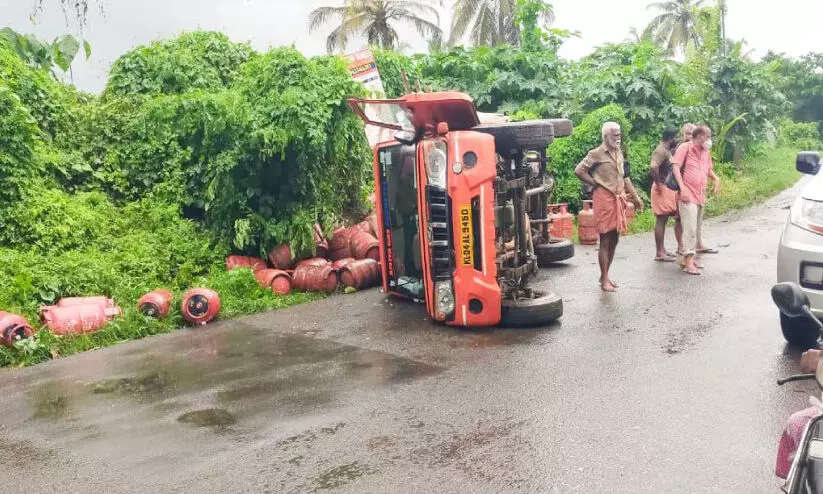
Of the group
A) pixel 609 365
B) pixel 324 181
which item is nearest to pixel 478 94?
pixel 324 181

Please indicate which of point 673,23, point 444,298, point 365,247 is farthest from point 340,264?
point 673,23

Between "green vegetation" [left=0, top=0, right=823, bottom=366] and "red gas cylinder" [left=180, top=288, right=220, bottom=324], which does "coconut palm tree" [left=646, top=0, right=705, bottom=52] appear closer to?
"green vegetation" [left=0, top=0, right=823, bottom=366]

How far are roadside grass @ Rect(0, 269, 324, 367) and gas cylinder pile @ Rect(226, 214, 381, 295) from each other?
162 mm

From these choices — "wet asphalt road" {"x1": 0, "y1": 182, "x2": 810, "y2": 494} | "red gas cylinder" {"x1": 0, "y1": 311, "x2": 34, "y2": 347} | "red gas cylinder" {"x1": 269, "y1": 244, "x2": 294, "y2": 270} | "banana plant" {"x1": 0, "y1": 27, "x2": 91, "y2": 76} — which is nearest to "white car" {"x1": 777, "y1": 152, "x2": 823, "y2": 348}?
"wet asphalt road" {"x1": 0, "y1": 182, "x2": 810, "y2": 494}

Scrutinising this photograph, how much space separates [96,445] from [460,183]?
3.66 meters

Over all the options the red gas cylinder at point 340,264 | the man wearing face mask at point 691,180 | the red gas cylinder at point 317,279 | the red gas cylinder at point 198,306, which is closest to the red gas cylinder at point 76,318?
the red gas cylinder at point 198,306

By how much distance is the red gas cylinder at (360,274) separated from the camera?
9680 mm

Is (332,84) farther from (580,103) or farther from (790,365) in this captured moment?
(580,103)

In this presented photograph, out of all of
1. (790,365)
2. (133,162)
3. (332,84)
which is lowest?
(790,365)

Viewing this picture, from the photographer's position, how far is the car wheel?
6277mm

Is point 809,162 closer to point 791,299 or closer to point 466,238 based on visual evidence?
point 466,238

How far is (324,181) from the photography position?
34.6ft

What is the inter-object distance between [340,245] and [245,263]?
1283mm

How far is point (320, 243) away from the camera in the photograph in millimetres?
10562
